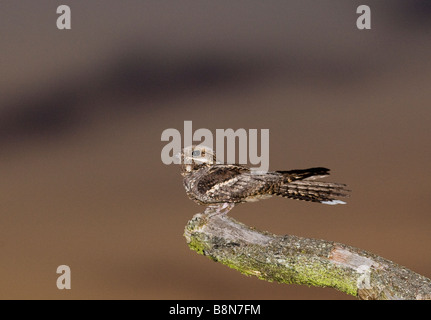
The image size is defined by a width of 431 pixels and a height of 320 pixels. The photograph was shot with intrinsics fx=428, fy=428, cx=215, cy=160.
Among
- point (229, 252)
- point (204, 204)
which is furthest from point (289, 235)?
point (204, 204)

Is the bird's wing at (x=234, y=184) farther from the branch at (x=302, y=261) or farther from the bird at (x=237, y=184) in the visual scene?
the branch at (x=302, y=261)

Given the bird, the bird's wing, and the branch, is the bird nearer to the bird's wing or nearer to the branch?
the bird's wing

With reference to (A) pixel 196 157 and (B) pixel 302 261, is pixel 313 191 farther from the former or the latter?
(A) pixel 196 157

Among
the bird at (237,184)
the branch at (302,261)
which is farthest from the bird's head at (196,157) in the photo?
the branch at (302,261)

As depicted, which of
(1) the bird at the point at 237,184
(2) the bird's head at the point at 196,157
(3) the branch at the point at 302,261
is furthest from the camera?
(2) the bird's head at the point at 196,157

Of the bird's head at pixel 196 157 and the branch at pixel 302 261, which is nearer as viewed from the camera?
Result: the branch at pixel 302 261

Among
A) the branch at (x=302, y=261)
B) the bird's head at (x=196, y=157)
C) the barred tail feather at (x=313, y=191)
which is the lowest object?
the branch at (x=302, y=261)

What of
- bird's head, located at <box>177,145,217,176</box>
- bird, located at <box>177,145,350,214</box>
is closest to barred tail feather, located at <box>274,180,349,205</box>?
bird, located at <box>177,145,350,214</box>
